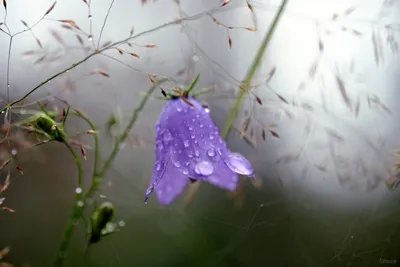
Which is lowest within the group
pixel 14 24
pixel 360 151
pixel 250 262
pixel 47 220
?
pixel 47 220

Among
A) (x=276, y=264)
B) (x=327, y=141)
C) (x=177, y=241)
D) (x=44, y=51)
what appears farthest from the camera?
(x=177, y=241)

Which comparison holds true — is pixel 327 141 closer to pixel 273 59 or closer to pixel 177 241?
pixel 273 59

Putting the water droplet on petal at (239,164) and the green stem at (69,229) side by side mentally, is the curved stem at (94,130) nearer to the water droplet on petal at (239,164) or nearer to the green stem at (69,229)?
the green stem at (69,229)

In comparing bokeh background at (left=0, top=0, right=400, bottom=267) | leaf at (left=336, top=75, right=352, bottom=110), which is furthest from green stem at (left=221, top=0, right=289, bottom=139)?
leaf at (left=336, top=75, right=352, bottom=110)

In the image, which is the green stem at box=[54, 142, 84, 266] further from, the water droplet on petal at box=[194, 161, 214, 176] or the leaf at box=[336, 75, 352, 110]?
the leaf at box=[336, 75, 352, 110]

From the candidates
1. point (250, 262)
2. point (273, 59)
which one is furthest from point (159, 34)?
point (250, 262)

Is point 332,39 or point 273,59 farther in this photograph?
point 273,59
